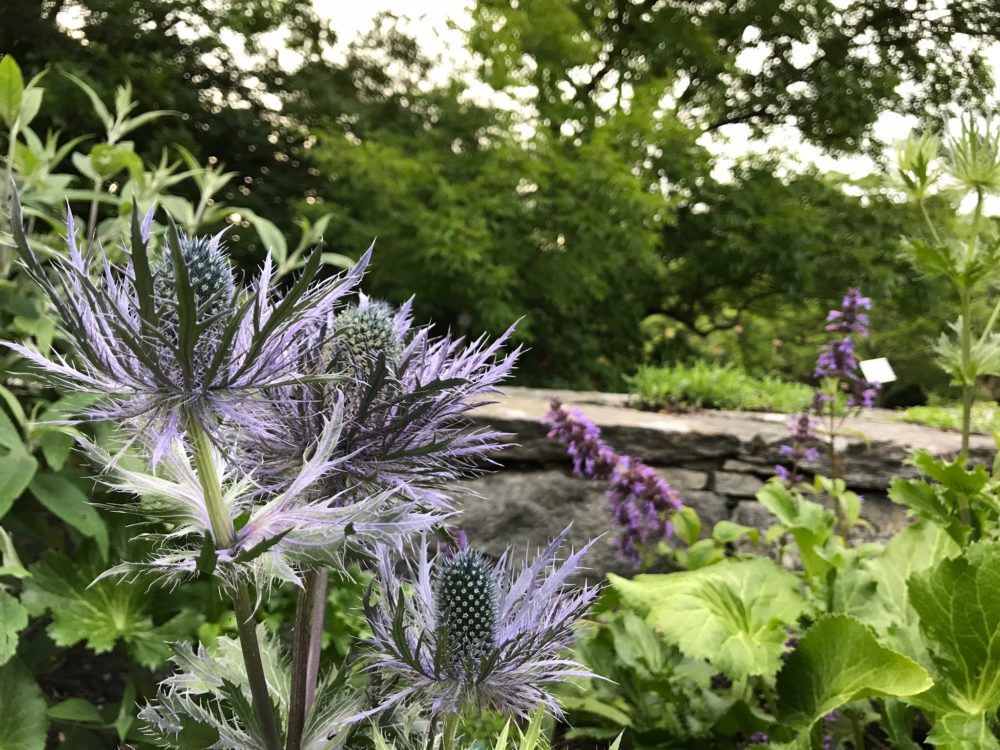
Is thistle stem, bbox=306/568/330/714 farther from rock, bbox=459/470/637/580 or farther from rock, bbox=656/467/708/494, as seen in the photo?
rock, bbox=656/467/708/494

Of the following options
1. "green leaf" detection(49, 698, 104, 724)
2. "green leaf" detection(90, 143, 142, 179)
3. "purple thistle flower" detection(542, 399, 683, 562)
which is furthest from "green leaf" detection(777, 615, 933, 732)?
"green leaf" detection(90, 143, 142, 179)

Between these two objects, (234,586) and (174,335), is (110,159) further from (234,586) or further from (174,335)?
(234,586)

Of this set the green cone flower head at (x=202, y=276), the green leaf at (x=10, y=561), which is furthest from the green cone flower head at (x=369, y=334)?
the green leaf at (x=10, y=561)

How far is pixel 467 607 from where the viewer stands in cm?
74

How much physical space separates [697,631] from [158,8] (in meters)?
6.33

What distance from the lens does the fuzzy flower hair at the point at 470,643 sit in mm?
708

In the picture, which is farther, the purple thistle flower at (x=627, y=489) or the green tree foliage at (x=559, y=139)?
the green tree foliage at (x=559, y=139)

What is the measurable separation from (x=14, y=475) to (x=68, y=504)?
13cm

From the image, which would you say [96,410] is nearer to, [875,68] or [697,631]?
[697,631]

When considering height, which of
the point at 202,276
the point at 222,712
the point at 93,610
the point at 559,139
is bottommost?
the point at 93,610

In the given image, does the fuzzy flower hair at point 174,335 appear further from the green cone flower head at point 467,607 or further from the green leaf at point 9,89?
the green leaf at point 9,89

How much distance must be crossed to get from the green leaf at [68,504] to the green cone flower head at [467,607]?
3.04 feet

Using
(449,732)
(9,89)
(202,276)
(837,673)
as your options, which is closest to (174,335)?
(202,276)

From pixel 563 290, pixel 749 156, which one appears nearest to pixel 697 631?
pixel 563 290
